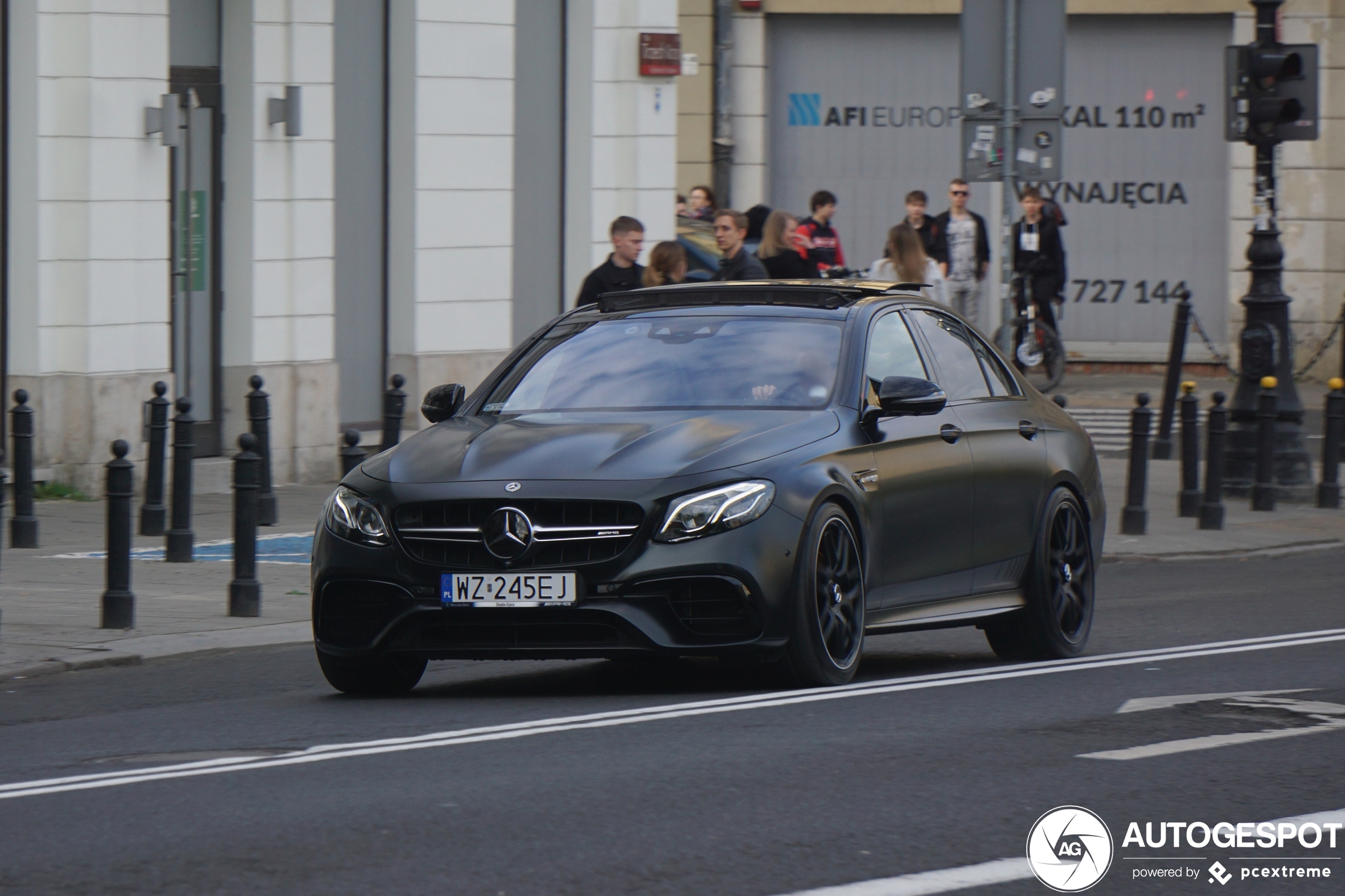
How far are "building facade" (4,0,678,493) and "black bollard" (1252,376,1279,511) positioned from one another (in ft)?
19.6

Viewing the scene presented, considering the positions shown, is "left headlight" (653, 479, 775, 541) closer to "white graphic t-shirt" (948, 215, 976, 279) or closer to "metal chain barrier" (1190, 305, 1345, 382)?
"white graphic t-shirt" (948, 215, 976, 279)

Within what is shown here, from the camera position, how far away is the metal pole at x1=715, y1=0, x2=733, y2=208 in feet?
94.0

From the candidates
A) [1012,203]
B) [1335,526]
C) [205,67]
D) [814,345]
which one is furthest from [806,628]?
[205,67]

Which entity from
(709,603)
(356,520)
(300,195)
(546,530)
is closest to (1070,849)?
(709,603)

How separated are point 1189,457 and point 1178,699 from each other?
8.34 m

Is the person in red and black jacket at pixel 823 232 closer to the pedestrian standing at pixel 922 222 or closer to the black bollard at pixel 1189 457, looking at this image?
the pedestrian standing at pixel 922 222

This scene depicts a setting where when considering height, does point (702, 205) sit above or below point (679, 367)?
above

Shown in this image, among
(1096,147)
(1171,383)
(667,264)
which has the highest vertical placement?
A: (1096,147)

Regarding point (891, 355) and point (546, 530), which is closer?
point (546, 530)

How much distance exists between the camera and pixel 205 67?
18.1m

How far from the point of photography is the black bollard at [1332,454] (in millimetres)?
17328

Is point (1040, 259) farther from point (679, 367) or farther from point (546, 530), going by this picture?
point (546, 530)

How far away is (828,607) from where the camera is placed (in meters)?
8.70

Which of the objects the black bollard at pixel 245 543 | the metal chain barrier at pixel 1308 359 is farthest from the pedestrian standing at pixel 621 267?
the metal chain barrier at pixel 1308 359
